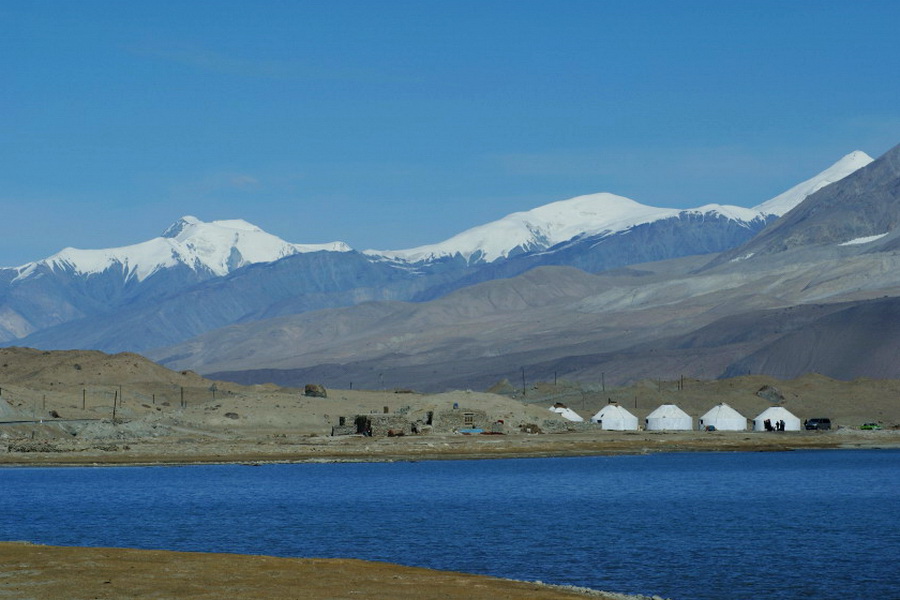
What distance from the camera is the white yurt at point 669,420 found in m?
158

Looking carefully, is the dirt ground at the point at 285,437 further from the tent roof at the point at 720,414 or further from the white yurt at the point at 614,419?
the tent roof at the point at 720,414

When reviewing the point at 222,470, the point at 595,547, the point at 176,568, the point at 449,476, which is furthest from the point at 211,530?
the point at 222,470

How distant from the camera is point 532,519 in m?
55.9

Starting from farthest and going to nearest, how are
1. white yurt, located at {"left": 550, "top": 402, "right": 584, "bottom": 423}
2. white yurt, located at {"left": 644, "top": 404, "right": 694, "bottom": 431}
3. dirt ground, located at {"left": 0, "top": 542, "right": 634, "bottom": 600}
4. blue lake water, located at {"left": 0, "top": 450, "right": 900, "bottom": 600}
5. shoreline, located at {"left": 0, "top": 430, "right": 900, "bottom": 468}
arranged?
white yurt, located at {"left": 644, "top": 404, "right": 694, "bottom": 431}, white yurt, located at {"left": 550, "top": 402, "right": 584, "bottom": 423}, shoreline, located at {"left": 0, "top": 430, "right": 900, "bottom": 468}, blue lake water, located at {"left": 0, "top": 450, "right": 900, "bottom": 600}, dirt ground, located at {"left": 0, "top": 542, "right": 634, "bottom": 600}

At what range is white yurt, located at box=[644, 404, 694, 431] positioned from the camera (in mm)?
158250

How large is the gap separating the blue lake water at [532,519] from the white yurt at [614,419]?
60.4 m

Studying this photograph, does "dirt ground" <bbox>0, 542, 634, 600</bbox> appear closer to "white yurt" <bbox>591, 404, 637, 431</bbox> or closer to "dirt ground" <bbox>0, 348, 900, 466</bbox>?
"dirt ground" <bbox>0, 348, 900, 466</bbox>

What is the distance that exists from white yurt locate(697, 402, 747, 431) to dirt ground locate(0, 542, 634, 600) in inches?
4958

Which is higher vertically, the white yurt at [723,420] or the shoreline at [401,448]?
the white yurt at [723,420]

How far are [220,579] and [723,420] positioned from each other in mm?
132075

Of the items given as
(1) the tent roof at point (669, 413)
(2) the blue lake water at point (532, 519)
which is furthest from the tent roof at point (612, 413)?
(2) the blue lake water at point (532, 519)

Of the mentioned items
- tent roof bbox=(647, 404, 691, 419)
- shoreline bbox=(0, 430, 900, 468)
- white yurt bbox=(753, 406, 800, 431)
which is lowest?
shoreline bbox=(0, 430, 900, 468)

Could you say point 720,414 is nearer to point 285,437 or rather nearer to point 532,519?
point 285,437

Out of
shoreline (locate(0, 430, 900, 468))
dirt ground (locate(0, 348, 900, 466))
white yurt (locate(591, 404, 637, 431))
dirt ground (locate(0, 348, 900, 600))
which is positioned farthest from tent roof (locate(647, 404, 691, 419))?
shoreline (locate(0, 430, 900, 468))
